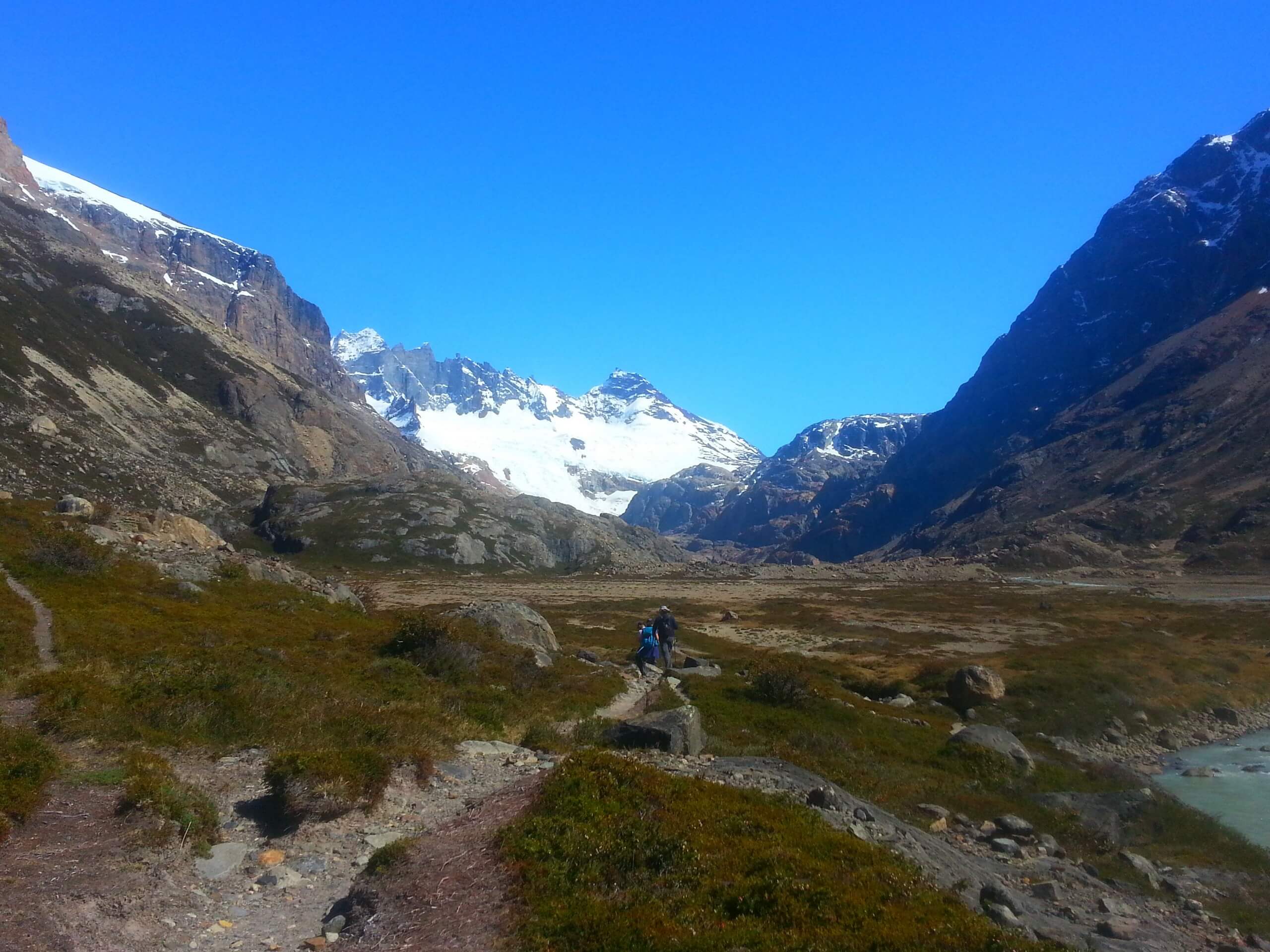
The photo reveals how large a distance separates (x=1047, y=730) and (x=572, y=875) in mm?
30062

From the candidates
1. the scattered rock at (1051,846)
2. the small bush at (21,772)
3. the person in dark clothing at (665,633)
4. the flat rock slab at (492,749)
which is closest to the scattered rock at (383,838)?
the small bush at (21,772)

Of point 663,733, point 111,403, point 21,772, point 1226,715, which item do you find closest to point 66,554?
point 21,772

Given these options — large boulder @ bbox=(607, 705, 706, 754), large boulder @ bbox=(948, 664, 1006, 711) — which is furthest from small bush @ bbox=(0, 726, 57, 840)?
large boulder @ bbox=(948, 664, 1006, 711)

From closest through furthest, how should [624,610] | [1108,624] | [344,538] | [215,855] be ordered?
[215,855], [1108,624], [624,610], [344,538]

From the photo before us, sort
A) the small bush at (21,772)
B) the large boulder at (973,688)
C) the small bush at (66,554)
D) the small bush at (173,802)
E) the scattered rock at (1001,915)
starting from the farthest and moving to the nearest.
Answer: the large boulder at (973,688) < the small bush at (66,554) < the scattered rock at (1001,915) < the small bush at (173,802) < the small bush at (21,772)

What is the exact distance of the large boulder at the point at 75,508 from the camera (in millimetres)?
42656

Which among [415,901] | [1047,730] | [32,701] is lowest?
[1047,730]

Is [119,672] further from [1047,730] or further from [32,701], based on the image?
[1047,730]

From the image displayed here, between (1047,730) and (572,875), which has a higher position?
(572,875)

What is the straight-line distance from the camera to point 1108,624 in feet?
222

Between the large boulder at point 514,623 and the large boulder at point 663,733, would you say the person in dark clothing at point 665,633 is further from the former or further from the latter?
the large boulder at point 663,733

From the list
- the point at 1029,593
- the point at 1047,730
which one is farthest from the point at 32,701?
the point at 1029,593

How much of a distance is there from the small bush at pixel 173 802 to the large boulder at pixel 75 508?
37.7 m

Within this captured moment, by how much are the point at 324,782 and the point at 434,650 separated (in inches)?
553
